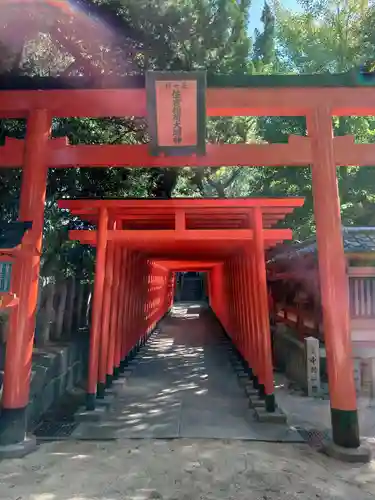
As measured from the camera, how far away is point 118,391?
6.97 m

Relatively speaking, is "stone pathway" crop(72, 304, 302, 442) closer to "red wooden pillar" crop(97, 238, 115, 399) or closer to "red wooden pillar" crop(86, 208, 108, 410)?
"red wooden pillar" crop(97, 238, 115, 399)

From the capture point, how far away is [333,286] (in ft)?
14.5

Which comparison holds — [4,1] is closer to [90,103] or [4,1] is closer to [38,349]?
[90,103]

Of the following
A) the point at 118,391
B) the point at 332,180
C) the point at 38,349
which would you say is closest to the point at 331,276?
the point at 332,180

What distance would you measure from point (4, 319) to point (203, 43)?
6.75 meters

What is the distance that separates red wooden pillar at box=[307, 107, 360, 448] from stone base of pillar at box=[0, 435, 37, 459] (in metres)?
3.25

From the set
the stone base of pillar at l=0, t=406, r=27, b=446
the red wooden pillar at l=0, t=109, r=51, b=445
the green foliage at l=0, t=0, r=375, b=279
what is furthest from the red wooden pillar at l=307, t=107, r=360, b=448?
the stone base of pillar at l=0, t=406, r=27, b=446

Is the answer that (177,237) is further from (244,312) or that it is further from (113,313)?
(244,312)

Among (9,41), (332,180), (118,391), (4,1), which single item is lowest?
(118,391)

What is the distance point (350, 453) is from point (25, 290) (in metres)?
3.80

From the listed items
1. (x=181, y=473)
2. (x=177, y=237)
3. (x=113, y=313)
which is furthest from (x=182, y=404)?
(x=177, y=237)

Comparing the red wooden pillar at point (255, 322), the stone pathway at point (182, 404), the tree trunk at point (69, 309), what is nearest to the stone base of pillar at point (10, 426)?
the stone pathway at point (182, 404)

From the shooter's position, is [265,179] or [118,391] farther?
[265,179]

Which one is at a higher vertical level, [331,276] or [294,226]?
[294,226]
